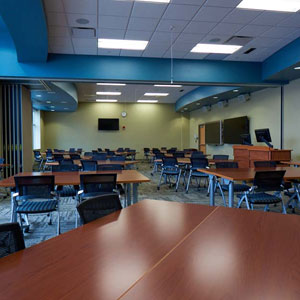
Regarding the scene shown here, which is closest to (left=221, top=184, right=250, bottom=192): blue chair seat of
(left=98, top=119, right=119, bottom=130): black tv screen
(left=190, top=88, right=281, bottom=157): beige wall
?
(left=190, top=88, right=281, bottom=157): beige wall

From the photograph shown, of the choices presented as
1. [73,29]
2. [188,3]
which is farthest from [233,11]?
[73,29]

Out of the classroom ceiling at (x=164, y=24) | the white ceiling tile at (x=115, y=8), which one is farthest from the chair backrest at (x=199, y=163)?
the white ceiling tile at (x=115, y=8)

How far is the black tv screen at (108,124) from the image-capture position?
16.4 m

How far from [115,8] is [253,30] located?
2.94 metres

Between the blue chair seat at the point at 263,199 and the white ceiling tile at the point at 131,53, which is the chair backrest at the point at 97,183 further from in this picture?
the white ceiling tile at the point at 131,53

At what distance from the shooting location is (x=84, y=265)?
1163mm

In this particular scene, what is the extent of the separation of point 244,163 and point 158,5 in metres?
5.75

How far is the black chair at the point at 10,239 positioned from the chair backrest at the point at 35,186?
81.1 inches

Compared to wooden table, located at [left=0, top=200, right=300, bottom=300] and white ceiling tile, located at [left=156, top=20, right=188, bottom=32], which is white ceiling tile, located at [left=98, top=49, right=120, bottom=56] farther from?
wooden table, located at [left=0, top=200, right=300, bottom=300]

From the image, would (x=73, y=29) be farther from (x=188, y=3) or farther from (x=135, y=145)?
(x=135, y=145)

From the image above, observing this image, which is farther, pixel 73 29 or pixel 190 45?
pixel 190 45

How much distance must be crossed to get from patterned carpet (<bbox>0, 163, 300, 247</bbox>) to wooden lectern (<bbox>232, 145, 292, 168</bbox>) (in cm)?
190

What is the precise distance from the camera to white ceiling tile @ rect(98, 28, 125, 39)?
5.73 meters

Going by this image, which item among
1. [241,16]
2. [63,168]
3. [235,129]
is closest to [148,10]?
[241,16]
